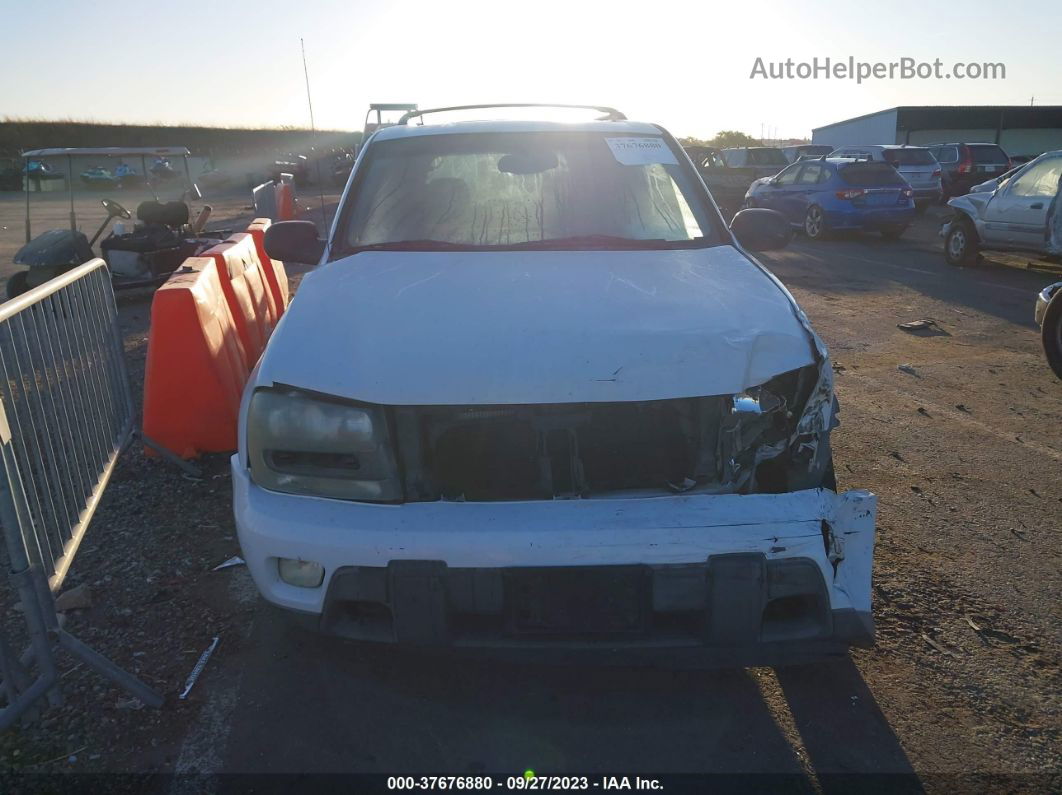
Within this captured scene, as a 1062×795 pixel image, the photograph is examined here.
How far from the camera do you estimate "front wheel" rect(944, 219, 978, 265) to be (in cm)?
1181

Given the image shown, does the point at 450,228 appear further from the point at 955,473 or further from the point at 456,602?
the point at 955,473

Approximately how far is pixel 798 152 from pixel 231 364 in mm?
24152

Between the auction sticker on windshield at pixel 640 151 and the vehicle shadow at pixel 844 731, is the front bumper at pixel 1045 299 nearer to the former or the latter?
the auction sticker on windshield at pixel 640 151

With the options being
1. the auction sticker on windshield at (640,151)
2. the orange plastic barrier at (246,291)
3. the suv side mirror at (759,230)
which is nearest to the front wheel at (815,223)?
the orange plastic barrier at (246,291)

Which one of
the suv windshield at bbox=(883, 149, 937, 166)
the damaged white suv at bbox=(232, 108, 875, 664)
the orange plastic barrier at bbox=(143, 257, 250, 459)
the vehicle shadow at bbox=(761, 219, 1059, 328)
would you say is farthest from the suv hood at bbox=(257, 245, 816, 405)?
the suv windshield at bbox=(883, 149, 937, 166)

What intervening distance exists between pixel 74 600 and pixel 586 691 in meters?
2.11

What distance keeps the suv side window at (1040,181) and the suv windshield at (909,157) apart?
9.66 metres

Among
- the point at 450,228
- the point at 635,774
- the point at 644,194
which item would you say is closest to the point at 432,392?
the point at 635,774

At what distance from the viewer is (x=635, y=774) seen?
2.29m

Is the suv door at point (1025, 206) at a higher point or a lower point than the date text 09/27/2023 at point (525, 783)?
higher

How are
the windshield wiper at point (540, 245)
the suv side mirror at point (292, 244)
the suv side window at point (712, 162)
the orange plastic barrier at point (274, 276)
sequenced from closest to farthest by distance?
the windshield wiper at point (540, 245) → the suv side mirror at point (292, 244) → the orange plastic barrier at point (274, 276) → the suv side window at point (712, 162)

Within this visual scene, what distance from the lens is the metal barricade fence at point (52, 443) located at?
2.45m

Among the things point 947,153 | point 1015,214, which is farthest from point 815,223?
point 947,153

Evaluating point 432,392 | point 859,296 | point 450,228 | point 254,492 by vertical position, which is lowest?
point 859,296
